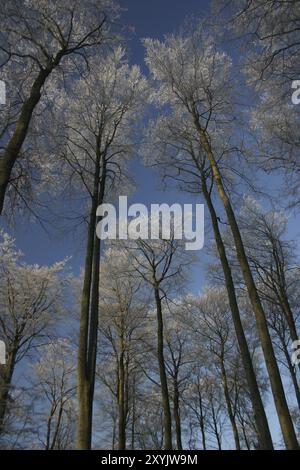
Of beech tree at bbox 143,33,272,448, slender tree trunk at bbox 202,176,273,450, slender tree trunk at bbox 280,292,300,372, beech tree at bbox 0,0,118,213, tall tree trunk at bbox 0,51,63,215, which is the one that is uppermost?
beech tree at bbox 143,33,272,448

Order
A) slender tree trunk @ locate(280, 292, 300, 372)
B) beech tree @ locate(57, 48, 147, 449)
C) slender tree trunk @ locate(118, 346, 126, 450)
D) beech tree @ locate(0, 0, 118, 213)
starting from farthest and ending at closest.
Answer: slender tree trunk @ locate(280, 292, 300, 372) → slender tree trunk @ locate(118, 346, 126, 450) → beech tree @ locate(57, 48, 147, 449) → beech tree @ locate(0, 0, 118, 213)

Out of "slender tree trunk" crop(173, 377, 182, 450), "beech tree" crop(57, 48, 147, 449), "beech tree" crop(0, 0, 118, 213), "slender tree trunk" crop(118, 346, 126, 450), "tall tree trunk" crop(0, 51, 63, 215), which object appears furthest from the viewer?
"slender tree trunk" crop(173, 377, 182, 450)

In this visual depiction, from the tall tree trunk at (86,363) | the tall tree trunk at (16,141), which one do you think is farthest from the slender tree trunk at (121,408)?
the tall tree trunk at (16,141)

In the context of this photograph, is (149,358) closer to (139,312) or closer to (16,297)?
(139,312)

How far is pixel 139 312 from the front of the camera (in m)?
18.2

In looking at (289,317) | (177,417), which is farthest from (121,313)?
(289,317)

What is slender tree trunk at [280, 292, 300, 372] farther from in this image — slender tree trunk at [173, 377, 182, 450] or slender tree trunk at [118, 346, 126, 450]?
slender tree trunk at [118, 346, 126, 450]

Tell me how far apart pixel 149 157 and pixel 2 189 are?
842 cm

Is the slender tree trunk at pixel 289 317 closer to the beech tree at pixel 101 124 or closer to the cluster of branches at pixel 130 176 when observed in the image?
the cluster of branches at pixel 130 176

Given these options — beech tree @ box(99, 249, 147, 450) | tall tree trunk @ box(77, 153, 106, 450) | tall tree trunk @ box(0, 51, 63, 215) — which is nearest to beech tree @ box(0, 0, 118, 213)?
tall tree trunk @ box(0, 51, 63, 215)

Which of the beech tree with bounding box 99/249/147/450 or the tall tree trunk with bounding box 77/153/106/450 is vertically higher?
the beech tree with bounding box 99/249/147/450

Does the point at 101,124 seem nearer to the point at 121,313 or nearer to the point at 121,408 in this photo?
the point at 121,313

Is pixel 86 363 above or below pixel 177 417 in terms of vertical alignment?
below

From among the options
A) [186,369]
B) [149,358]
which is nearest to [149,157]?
[149,358]
